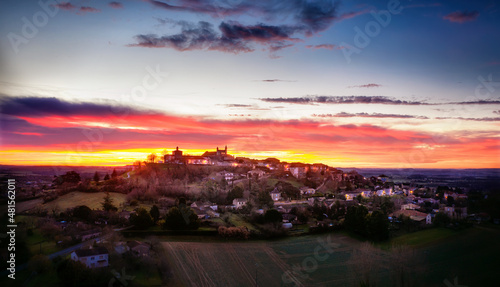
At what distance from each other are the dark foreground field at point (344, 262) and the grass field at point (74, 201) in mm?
6554

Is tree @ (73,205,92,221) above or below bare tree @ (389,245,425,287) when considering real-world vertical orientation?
above

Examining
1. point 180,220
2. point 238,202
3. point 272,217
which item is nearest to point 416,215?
point 272,217

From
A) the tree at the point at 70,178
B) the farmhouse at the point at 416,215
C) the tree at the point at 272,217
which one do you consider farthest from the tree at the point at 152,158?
the farmhouse at the point at 416,215

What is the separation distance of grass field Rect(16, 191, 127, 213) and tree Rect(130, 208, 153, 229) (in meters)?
4.05

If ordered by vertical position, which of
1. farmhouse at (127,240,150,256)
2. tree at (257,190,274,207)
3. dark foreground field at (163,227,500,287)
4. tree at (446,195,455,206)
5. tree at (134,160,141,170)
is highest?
tree at (134,160,141,170)

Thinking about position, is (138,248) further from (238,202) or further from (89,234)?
(238,202)

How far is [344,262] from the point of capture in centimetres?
1397

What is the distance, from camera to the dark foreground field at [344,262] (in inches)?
452

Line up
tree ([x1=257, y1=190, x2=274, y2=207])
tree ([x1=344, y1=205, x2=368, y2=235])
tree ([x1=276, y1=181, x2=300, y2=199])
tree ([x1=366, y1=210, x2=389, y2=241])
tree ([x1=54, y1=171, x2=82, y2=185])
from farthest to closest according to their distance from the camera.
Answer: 1. tree ([x1=276, y1=181, x2=300, y2=199])
2. tree ([x1=257, y1=190, x2=274, y2=207])
3. tree ([x1=54, y1=171, x2=82, y2=185])
4. tree ([x1=344, y1=205, x2=368, y2=235])
5. tree ([x1=366, y1=210, x2=389, y2=241])

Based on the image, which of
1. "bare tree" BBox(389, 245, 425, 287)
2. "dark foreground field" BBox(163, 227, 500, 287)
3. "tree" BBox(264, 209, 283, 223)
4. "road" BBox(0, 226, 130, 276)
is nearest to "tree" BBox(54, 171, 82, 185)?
"road" BBox(0, 226, 130, 276)

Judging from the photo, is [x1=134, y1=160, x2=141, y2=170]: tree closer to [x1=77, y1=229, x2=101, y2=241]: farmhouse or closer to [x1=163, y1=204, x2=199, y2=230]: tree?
[x1=163, y1=204, x2=199, y2=230]: tree

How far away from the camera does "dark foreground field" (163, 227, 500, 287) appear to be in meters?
11.5

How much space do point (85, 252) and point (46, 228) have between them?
257 centimetres

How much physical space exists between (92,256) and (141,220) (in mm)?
5660
